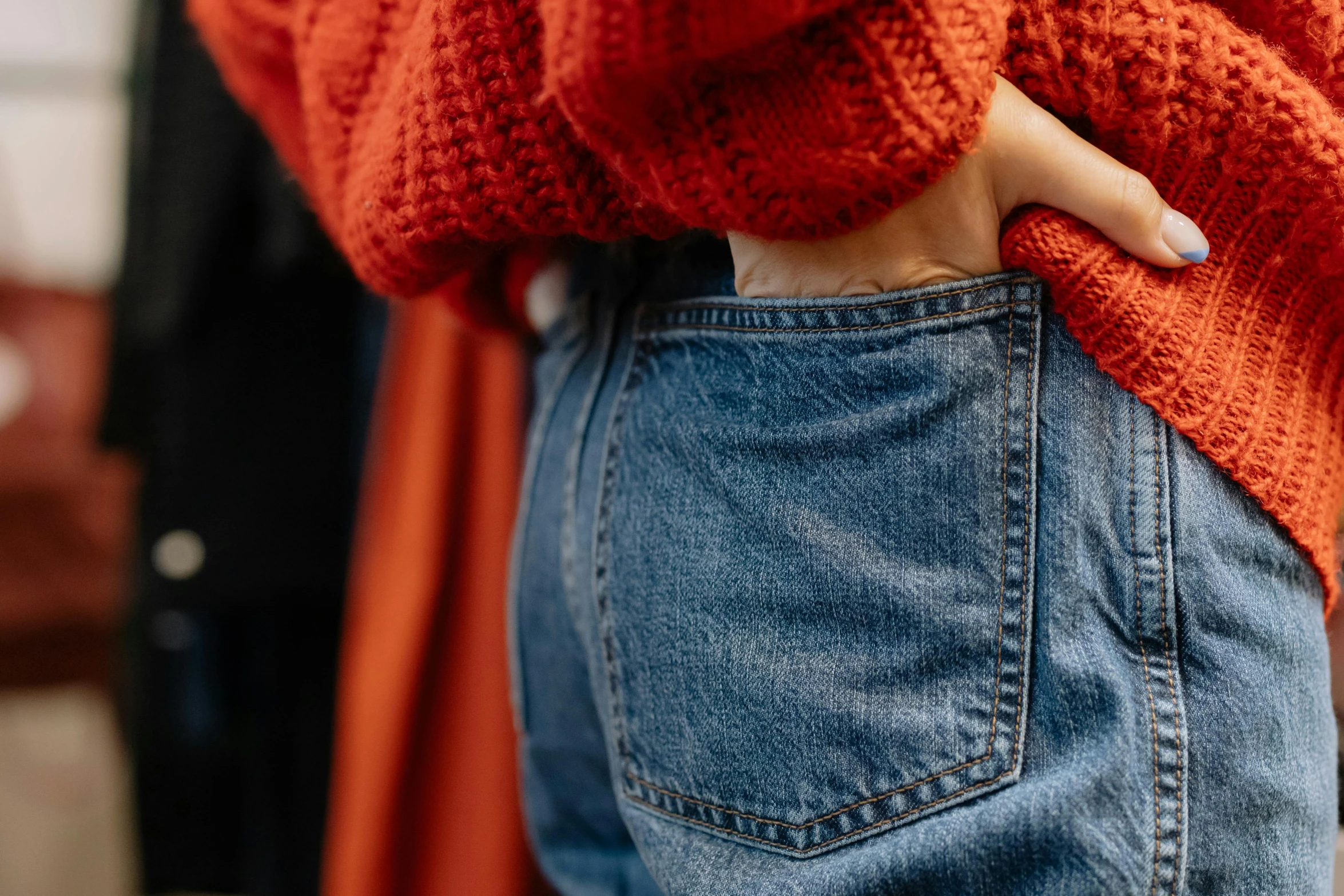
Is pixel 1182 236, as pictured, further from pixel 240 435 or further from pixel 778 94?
pixel 240 435

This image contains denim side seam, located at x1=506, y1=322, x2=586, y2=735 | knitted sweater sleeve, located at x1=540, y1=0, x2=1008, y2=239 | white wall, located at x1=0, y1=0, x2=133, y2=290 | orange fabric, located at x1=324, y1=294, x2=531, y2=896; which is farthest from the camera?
white wall, located at x1=0, y1=0, x2=133, y2=290

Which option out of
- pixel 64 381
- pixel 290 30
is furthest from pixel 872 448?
pixel 64 381

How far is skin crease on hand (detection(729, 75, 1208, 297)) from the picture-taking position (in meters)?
0.36

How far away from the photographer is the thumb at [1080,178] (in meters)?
0.36

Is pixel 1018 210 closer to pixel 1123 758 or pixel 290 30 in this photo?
pixel 1123 758

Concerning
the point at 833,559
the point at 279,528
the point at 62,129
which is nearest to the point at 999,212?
the point at 833,559

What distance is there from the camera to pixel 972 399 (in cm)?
37

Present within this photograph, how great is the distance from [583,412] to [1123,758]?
323 mm

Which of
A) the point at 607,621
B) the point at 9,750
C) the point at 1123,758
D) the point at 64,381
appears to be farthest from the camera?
the point at 9,750

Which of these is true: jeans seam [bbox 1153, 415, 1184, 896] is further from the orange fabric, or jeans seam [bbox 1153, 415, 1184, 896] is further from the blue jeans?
the orange fabric

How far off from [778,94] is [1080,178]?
13 cm

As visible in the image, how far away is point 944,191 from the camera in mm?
367

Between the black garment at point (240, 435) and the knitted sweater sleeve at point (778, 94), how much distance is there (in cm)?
67

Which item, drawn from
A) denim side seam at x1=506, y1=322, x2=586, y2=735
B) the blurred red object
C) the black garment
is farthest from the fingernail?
the blurred red object
